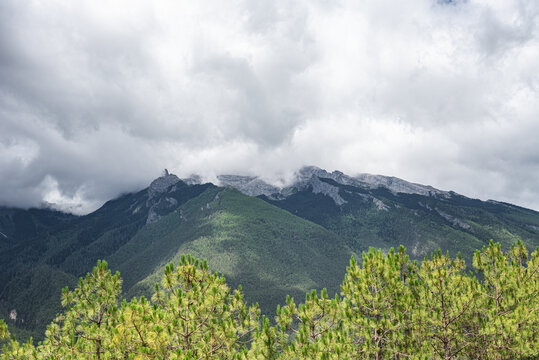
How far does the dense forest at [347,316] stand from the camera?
556 inches

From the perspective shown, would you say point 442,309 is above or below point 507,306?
below

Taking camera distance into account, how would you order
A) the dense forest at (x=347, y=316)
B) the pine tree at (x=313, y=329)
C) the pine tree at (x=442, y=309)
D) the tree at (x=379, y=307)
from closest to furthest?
the pine tree at (x=313, y=329) → the dense forest at (x=347, y=316) → the tree at (x=379, y=307) → the pine tree at (x=442, y=309)

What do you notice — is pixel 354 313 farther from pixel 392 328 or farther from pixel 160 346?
pixel 160 346

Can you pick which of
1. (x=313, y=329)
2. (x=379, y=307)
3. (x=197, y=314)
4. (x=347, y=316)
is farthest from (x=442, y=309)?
(x=197, y=314)

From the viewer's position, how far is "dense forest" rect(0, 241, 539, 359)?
14.1m

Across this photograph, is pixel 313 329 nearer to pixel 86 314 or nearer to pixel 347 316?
pixel 347 316

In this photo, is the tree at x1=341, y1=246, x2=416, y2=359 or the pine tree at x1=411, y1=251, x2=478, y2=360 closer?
the tree at x1=341, y1=246, x2=416, y2=359

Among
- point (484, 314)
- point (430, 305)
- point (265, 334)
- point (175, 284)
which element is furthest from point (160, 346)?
point (484, 314)

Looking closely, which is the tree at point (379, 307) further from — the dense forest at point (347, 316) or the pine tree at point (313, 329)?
the pine tree at point (313, 329)

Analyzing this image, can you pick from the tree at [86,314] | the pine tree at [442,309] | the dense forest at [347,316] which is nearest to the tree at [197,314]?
the dense forest at [347,316]

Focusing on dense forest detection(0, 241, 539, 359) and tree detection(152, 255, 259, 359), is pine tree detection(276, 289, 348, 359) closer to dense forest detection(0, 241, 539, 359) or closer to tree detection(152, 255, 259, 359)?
dense forest detection(0, 241, 539, 359)

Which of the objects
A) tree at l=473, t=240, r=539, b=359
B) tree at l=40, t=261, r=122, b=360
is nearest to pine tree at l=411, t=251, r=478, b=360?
tree at l=473, t=240, r=539, b=359

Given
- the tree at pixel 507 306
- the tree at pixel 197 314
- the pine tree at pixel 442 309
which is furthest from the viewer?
the pine tree at pixel 442 309

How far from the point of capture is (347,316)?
15.9 meters
